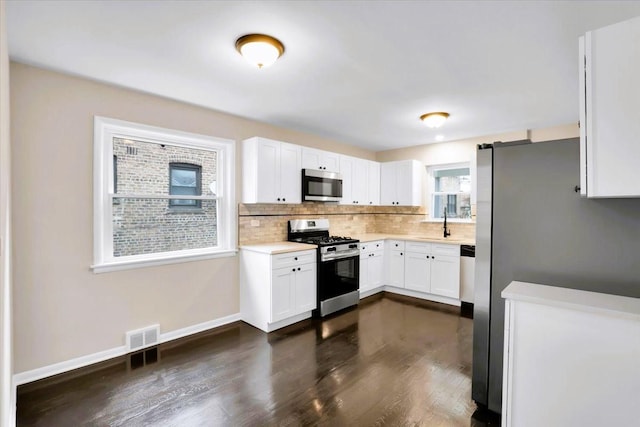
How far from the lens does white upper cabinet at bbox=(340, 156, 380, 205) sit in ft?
16.4

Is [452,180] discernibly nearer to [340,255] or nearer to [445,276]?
[445,276]

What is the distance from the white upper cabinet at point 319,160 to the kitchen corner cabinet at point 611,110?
126 inches

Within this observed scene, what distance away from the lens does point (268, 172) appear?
152 inches

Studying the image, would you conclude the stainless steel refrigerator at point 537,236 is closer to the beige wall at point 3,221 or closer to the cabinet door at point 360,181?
the beige wall at point 3,221

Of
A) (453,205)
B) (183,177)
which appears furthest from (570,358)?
(453,205)

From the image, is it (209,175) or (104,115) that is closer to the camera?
(104,115)

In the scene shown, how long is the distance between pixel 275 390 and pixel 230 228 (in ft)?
6.55

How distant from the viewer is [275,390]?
7.89 feet

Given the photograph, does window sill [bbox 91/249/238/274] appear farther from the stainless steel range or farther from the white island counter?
the white island counter

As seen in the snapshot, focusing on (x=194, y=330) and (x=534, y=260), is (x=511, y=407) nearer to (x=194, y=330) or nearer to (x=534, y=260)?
(x=534, y=260)

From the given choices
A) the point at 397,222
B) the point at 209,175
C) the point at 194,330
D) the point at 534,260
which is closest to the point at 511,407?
the point at 534,260

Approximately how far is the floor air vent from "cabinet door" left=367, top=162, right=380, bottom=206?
3.69 m

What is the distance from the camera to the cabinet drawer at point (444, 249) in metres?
4.46

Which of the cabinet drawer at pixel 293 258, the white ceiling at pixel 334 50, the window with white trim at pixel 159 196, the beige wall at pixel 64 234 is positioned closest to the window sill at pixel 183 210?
the window with white trim at pixel 159 196
